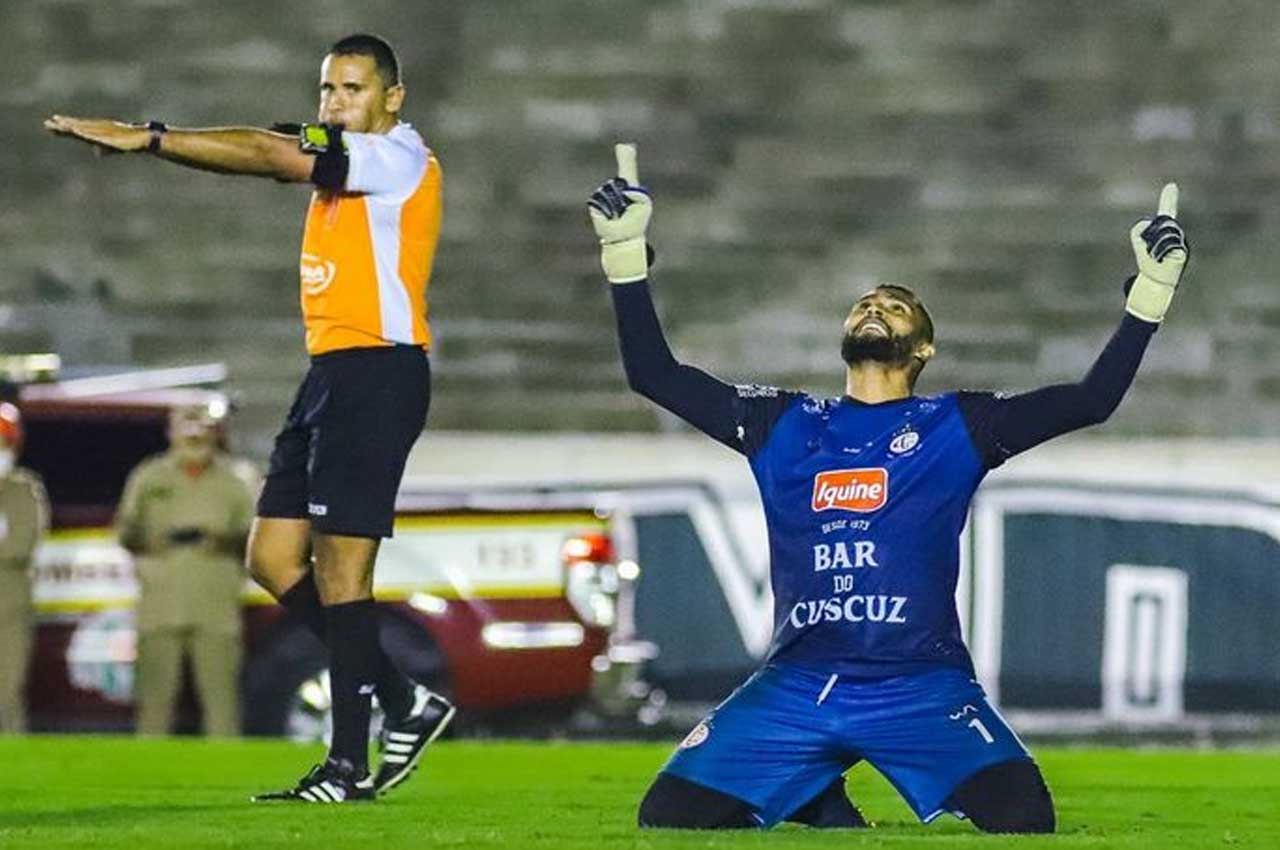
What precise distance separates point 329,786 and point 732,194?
12212 mm

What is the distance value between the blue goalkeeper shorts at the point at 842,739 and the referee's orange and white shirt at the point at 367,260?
1525 millimetres

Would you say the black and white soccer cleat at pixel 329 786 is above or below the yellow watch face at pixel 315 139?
below

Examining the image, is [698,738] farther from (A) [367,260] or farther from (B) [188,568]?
(B) [188,568]

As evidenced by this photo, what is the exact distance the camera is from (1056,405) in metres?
8.09

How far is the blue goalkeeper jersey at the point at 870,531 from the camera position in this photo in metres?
8.15

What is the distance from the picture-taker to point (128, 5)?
2162cm

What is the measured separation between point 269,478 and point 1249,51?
1258cm

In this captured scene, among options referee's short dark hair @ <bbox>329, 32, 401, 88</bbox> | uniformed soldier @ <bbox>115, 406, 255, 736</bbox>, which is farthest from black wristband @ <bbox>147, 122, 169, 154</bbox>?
uniformed soldier @ <bbox>115, 406, 255, 736</bbox>

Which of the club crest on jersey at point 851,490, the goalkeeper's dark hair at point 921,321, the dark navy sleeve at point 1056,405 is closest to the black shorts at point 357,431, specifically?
the club crest on jersey at point 851,490

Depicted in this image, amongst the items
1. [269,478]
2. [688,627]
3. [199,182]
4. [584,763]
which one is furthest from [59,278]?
[269,478]

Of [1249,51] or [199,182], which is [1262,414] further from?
[199,182]

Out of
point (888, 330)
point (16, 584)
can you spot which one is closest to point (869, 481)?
point (888, 330)

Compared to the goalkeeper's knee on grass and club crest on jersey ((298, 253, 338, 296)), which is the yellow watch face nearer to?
club crest on jersey ((298, 253, 338, 296))

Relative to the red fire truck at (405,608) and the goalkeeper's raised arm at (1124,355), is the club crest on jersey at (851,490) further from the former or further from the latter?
the red fire truck at (405,608)
